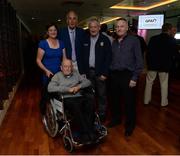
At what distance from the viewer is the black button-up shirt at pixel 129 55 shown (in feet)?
9.38

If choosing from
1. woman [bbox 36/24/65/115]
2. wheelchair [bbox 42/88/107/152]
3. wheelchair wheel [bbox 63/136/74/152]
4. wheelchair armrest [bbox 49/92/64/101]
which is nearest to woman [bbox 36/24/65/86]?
woman [bbox 36/24/65/115]

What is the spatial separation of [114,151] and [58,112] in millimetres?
762

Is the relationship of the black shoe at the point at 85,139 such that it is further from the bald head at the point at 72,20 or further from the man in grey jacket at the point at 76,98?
the bald head at the point at 72,20

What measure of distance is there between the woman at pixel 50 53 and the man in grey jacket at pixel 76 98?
367 millimetres

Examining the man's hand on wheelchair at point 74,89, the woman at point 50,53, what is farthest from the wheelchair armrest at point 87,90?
the woman at point 50,53

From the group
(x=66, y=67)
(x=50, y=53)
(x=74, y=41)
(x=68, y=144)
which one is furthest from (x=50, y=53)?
(x=68, y=144)

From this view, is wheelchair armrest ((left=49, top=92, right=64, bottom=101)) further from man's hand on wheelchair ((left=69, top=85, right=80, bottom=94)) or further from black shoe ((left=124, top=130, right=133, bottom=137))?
black shoe ((left=124, top=130, right=133, bottom=137))

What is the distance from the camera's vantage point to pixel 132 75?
2916mm

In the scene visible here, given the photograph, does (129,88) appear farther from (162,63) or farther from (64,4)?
(64,4)

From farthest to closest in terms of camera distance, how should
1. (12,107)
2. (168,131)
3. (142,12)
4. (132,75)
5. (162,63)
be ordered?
(142,12) < (12,107) < (162,63) < (168,131) < (132,75)

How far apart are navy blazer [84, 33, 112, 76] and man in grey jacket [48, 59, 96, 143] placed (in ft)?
1.09

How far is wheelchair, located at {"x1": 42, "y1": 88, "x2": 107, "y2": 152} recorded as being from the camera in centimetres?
259

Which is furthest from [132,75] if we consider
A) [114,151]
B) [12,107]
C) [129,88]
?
[12,107]

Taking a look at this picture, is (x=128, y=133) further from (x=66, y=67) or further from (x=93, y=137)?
(x=66, y=67)
